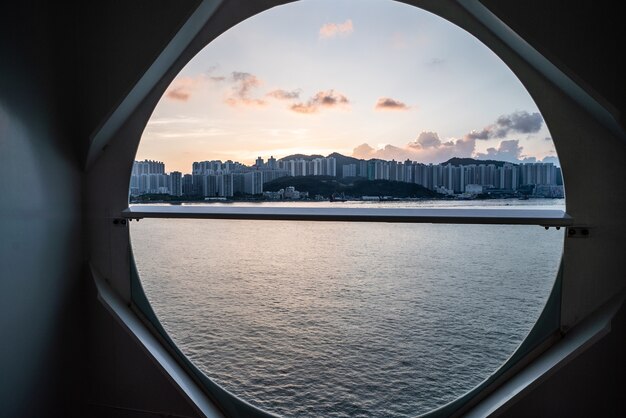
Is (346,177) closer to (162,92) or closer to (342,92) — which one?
(162,92)

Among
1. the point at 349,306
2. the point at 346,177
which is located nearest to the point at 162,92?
the point at 346,177

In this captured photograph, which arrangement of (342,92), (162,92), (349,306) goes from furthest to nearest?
(349,306), (342,92), (162,92)

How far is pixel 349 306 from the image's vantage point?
27.1 m

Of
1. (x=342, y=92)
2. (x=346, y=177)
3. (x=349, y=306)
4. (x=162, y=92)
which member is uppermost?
(x=342, y=92)

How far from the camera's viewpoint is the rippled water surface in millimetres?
20531

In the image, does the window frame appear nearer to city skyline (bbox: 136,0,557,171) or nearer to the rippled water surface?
the rippled water surface

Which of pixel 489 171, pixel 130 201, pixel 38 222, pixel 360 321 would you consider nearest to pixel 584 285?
pixel 130 201

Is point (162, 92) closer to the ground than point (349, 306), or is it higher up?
higher up

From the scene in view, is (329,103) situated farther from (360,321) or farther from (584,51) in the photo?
(584,51)

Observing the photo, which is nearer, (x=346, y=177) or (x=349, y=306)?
(x=346, y=177)

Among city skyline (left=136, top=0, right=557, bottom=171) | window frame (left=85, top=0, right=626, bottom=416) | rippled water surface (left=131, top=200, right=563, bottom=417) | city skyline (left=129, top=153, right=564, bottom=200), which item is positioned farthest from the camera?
city skyline (left=136, top=0, right=557, bottom=171)

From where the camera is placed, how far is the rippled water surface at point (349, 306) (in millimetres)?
20531

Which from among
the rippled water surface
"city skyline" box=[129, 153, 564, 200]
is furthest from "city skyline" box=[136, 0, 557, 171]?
"city skyline" box=[129, 153, 564, 200]

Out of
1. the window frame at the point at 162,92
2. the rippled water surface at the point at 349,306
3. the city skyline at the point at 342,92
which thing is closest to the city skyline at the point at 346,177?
the window frame at the point at 162,92
